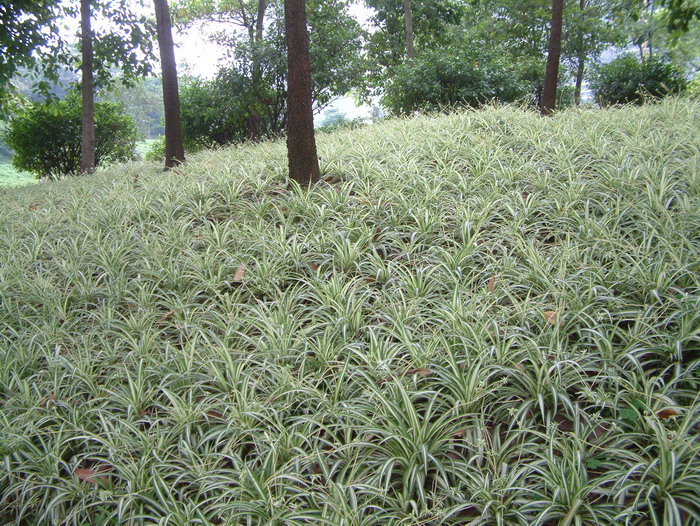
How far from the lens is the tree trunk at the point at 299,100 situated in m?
4.63

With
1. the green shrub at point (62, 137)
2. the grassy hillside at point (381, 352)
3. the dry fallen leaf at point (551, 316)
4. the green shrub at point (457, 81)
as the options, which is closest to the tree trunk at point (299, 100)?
the grassy hillside at point (381, 352)

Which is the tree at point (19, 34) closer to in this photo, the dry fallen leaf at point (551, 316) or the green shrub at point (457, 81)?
the green shrub at point (457, 81)

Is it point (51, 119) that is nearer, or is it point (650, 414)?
point (650, 414)

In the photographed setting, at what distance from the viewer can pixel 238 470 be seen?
2166mm

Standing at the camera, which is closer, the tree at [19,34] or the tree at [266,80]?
the tree at [19,34]

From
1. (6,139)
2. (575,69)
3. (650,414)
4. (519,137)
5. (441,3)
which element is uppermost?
(441,3)

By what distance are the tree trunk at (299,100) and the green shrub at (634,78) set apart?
10.3 meters

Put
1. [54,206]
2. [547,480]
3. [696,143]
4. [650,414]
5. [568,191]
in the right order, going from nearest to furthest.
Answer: [547,480], [650,414], [568,191], [696,143], [54,206]

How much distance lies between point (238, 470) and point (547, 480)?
1.29m

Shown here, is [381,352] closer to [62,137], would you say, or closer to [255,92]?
[255,92]

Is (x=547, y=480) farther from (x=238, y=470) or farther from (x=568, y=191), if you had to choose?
(x=568, y=191)

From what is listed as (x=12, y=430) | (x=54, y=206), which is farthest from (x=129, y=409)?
(x=54, y=206)

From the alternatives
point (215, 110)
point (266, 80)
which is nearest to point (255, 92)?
point (266, 80)

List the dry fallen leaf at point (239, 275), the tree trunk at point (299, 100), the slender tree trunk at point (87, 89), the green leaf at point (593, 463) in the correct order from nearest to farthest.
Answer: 1. the green leaf at point (593, 463)
2. the dry fallen leaf at point (239, 275)
3. the tree trunk at point (299, 100)
4. the slender tree trunk at point (87, 89)
